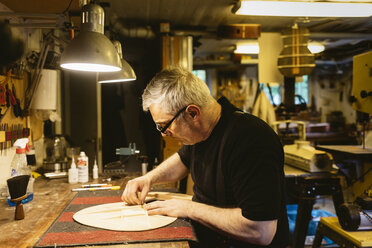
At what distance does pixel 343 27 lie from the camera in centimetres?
555

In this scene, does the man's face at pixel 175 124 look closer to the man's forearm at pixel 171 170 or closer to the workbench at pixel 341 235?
the man's forearm at pixel 171 170

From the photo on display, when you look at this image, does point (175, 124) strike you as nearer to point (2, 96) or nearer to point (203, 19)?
point (2, 96)

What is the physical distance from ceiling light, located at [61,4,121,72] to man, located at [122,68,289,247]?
28cm

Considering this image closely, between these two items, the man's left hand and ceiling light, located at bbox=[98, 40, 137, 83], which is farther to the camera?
ceiling light, located at bbox=[98, 40, 137, 83]

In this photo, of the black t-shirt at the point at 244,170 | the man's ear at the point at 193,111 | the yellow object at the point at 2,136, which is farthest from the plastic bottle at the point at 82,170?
the man's ear at the point at 193,111

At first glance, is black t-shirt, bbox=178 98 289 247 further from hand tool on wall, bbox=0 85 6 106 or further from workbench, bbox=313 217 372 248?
hand tool on wall, bbox=0 85 6 106

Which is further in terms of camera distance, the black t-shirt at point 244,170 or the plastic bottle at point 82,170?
the plastic bottle at point 82,170

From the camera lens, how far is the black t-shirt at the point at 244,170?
1320mm

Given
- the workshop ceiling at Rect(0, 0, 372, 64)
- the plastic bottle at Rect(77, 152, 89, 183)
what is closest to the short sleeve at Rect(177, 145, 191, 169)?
the plastic bottle at Rect(77, 152, 89, 183)

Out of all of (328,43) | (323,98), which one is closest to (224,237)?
(328,43)

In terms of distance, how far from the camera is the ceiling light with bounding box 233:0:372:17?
2919 mm

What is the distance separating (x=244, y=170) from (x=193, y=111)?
43 cm

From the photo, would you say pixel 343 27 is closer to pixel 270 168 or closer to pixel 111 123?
pixel 111 123

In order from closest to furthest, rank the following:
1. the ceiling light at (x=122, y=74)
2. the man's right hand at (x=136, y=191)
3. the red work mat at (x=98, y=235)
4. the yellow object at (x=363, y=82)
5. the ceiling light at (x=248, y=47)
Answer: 1. the red work mat at (x=98, y=235)
2. the man's right hand at (x=136, y=191)
3. the ceiling light at (x=122, y=74)
4. the yellow object at (x=363, y=82)
5. the ceiling light at (x=248, y=47)
